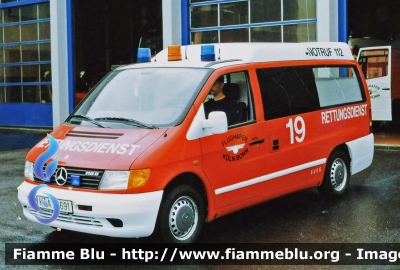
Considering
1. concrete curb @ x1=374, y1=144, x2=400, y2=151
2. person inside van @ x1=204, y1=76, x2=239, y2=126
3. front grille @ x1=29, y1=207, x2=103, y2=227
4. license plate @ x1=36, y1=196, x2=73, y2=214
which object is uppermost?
person inside van @ x1=204, y1=76, x2=239, y2=126

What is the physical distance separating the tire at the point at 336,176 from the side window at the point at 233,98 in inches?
68.6

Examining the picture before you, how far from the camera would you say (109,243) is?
6027mm

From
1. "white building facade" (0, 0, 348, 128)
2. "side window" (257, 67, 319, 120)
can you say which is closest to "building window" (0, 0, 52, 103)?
"white building facade" (0, 0, 348, 128)

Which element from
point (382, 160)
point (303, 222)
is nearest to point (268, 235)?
point (303, 222)

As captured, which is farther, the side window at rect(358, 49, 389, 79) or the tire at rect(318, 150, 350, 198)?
the side window at rect(358, 49, 389, 79)

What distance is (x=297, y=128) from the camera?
23.1ft

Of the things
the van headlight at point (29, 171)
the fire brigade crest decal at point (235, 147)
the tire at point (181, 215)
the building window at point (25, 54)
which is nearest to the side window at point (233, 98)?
the fire brigade crest decal at point (235, 147)

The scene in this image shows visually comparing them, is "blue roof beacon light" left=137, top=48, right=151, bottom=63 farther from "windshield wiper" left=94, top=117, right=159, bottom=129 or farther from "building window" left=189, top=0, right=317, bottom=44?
"building window" left=189, top=0, right=317, bottom=44

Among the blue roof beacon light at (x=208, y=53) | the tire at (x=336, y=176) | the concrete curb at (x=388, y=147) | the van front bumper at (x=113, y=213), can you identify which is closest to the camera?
the van front bumper at (x=113, y=213)

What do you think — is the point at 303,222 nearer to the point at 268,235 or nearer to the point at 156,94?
the point at 268,235

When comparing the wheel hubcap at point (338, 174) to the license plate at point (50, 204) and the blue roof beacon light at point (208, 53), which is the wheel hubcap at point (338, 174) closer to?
the blue roof beacon light at point (208, 53)

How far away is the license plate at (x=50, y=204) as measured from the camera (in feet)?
17.9

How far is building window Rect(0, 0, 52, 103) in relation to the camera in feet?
59.5

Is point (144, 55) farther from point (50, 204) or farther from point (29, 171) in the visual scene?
→ point (50, 204)
